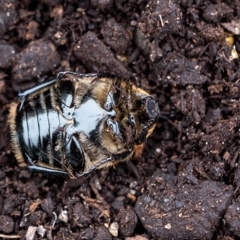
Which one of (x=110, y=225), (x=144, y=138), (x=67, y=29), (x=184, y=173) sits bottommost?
(x=110, y=225)

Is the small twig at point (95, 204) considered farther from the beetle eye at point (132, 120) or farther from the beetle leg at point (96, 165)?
the beetle eye at point (132, 120)

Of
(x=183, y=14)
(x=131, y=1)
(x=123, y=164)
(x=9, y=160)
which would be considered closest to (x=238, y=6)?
(x=183, y=14)

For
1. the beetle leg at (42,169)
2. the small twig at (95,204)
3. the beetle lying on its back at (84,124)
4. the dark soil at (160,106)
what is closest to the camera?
the dark soil at (160,106)

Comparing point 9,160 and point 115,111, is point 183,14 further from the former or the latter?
point 9,160

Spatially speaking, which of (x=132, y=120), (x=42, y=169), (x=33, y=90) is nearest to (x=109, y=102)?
(x=132, y=120)

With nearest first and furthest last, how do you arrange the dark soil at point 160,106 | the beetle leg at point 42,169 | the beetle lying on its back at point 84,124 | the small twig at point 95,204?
the dark soil at point 160,106
the beetle lying on its back at point 84,124
the small twig at point 95,204
the beetle leg at point 42,169

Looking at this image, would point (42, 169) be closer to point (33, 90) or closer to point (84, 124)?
point (84, 124)

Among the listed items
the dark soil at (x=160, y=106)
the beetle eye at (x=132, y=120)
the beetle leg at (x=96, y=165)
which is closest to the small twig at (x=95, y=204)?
the dark soil at (x=160, y=106)
